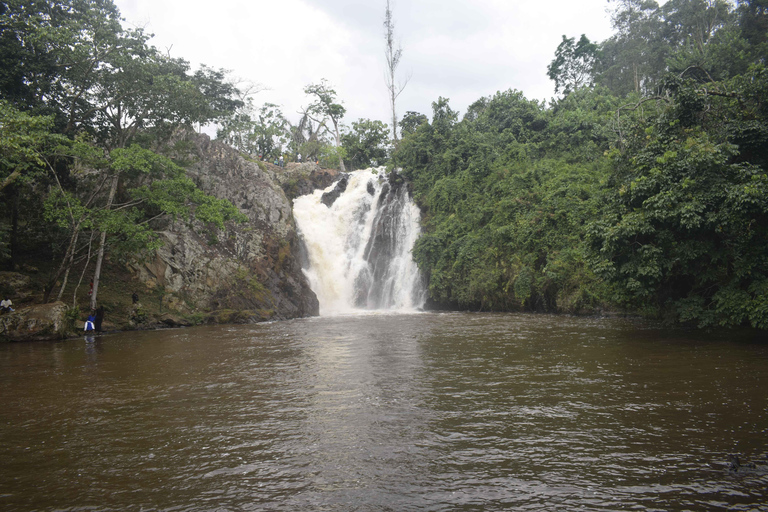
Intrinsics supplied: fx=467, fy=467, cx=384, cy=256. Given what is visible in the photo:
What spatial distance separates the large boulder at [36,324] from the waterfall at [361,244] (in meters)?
15.4

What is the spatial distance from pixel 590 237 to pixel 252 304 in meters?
19.7

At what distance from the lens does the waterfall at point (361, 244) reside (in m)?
32.8

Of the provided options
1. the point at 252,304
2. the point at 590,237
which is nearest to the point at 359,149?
the point at 252,304

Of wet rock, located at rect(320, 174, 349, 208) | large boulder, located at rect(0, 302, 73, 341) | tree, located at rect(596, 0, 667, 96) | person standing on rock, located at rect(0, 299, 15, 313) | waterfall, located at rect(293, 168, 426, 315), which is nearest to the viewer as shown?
large boulder, located at rect(0, 302, 73, 341)

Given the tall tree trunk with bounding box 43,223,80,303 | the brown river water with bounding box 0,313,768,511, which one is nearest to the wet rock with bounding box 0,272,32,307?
the tall tree trunk with bounding box 43,223,80,303

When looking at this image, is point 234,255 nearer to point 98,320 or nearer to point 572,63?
point 98,320

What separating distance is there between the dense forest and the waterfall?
1.99 m

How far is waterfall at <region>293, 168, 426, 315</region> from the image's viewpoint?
32812 millimetres

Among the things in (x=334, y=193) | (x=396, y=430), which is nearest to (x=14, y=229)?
(x=334, y=193)

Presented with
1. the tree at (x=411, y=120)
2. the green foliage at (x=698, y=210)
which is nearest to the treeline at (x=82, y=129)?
the green foliage at (x=698, y=210)

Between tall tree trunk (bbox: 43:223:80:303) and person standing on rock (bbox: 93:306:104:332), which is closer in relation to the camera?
tall tree trunk (bbox: 43:223:80:303)

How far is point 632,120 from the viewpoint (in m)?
18.1

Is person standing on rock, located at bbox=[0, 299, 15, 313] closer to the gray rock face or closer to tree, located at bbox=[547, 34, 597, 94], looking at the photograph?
the gray rock face

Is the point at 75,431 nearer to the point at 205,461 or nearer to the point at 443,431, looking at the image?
the point at 205,461
